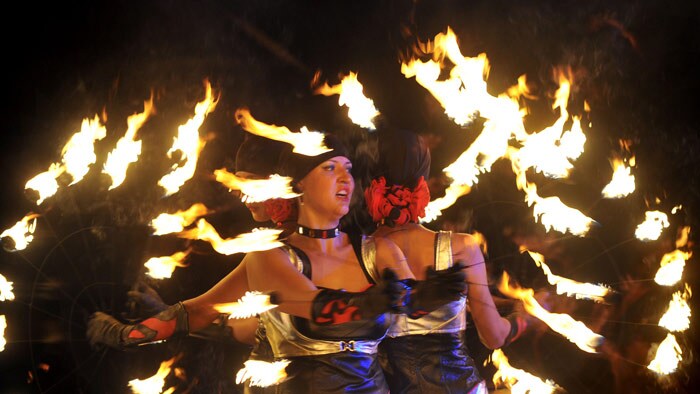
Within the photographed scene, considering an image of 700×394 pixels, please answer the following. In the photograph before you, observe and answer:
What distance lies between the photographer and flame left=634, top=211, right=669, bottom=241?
444 centimetres

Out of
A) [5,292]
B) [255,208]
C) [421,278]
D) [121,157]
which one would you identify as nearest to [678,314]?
[421,278]

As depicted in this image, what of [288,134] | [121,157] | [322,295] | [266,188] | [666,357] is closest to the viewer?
[322,295]

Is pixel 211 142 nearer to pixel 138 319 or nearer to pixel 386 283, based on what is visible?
pixel 138 319

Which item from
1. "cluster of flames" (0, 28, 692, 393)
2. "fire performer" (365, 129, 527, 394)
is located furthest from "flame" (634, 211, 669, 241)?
"fire performer" (365, 129, 527, 394)

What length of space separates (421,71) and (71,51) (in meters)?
2.04

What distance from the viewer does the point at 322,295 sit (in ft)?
11.4

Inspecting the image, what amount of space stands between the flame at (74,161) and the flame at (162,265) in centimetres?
68

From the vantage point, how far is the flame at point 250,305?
3520 mm

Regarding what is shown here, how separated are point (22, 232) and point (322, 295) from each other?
75.4 inches

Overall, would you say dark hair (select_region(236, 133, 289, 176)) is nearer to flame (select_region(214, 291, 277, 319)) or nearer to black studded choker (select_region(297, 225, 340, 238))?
black studded choker (select_region(297, 225, 340, 238))

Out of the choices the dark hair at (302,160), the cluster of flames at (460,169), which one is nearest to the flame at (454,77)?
the cluster of flames at (460,169)

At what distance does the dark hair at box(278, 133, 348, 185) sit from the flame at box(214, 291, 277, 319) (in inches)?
23.0

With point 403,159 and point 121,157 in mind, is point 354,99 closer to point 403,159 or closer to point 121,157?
point 403,159

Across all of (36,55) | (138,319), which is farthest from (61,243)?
(36,55)
